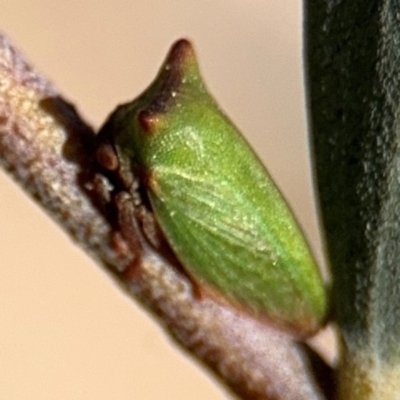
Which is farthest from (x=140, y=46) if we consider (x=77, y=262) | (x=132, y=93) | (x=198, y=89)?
(x=198, y=89)

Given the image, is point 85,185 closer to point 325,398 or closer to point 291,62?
point 325,398

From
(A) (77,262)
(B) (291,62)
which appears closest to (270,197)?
(A) (77,262)

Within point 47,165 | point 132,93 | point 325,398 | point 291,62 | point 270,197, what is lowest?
point 291,62

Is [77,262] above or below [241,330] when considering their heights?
below

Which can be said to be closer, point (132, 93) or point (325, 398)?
point (325, 398)

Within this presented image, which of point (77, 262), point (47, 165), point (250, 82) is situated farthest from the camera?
point (250, 82)

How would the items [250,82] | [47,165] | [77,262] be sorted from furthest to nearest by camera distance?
[250,82]
[77,262]
[47,165]
